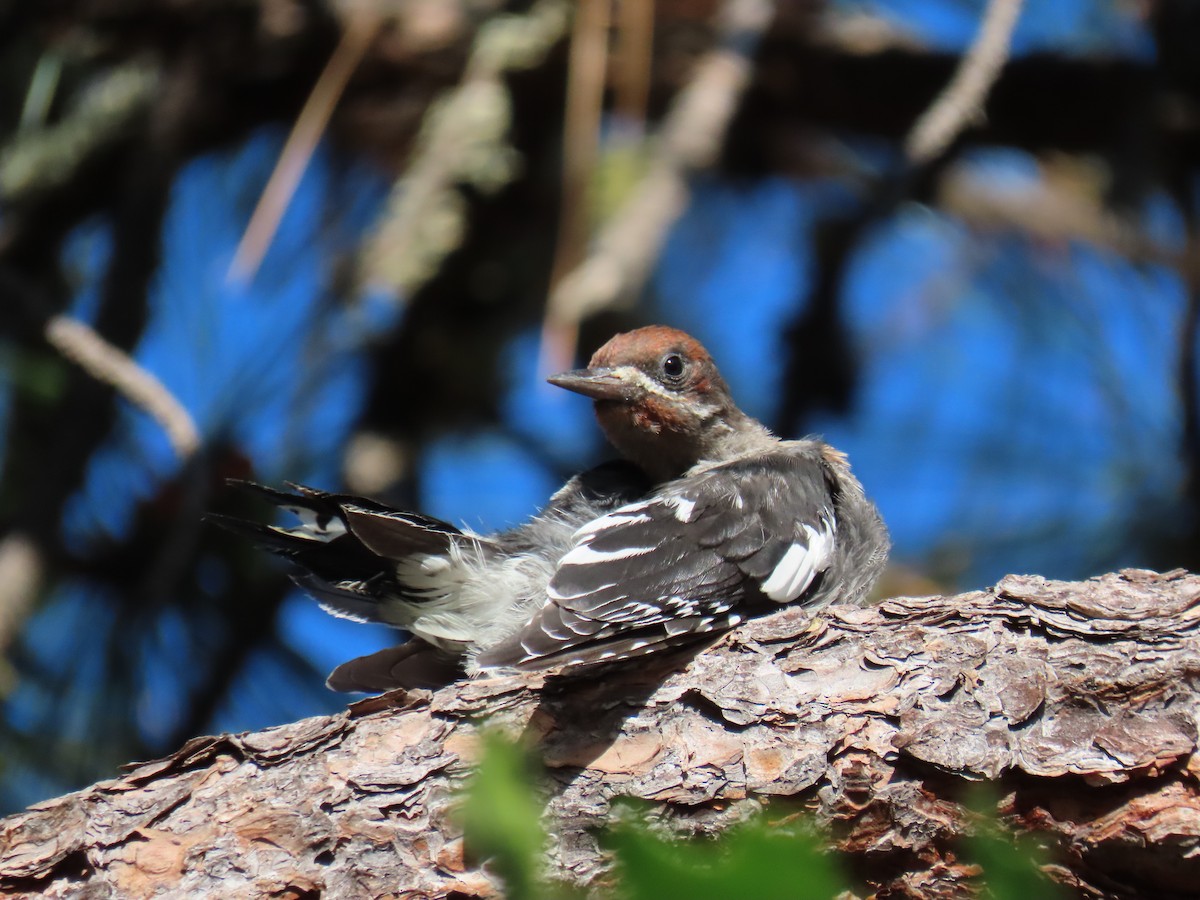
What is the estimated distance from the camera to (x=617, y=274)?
354 cm

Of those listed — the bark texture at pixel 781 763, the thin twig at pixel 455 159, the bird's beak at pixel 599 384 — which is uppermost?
the thin twig at pixel 455 159

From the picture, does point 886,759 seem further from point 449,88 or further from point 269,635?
point 449,88

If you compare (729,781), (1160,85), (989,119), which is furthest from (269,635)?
(1160,85)

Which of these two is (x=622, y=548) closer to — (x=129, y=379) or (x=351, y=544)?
(x=351, y=544)

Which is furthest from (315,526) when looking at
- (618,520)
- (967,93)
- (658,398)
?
(967,93)

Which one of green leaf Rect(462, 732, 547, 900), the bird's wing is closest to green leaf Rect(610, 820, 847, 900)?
green leaf Rect(462, 732, 547, 900)

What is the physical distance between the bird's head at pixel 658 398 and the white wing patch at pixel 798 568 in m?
0.58

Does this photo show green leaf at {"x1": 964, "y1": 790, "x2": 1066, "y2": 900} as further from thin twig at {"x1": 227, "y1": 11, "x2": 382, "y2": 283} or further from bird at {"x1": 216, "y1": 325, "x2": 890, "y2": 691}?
thin twig at {"x1": 227, "y1": 11, "x2": 382, "y2": 283}

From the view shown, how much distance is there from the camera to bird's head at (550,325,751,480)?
322 cm

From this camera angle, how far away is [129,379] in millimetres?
3162

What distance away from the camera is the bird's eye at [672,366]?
3297mm

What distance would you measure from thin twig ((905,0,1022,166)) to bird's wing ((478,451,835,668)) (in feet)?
4.09

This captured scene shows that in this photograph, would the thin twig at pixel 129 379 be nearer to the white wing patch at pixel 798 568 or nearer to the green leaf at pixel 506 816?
the white wing patch at pixel 798 568

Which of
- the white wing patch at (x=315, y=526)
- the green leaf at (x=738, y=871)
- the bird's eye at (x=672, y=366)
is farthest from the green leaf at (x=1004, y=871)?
the bird's eye at (x=672, y=366)
